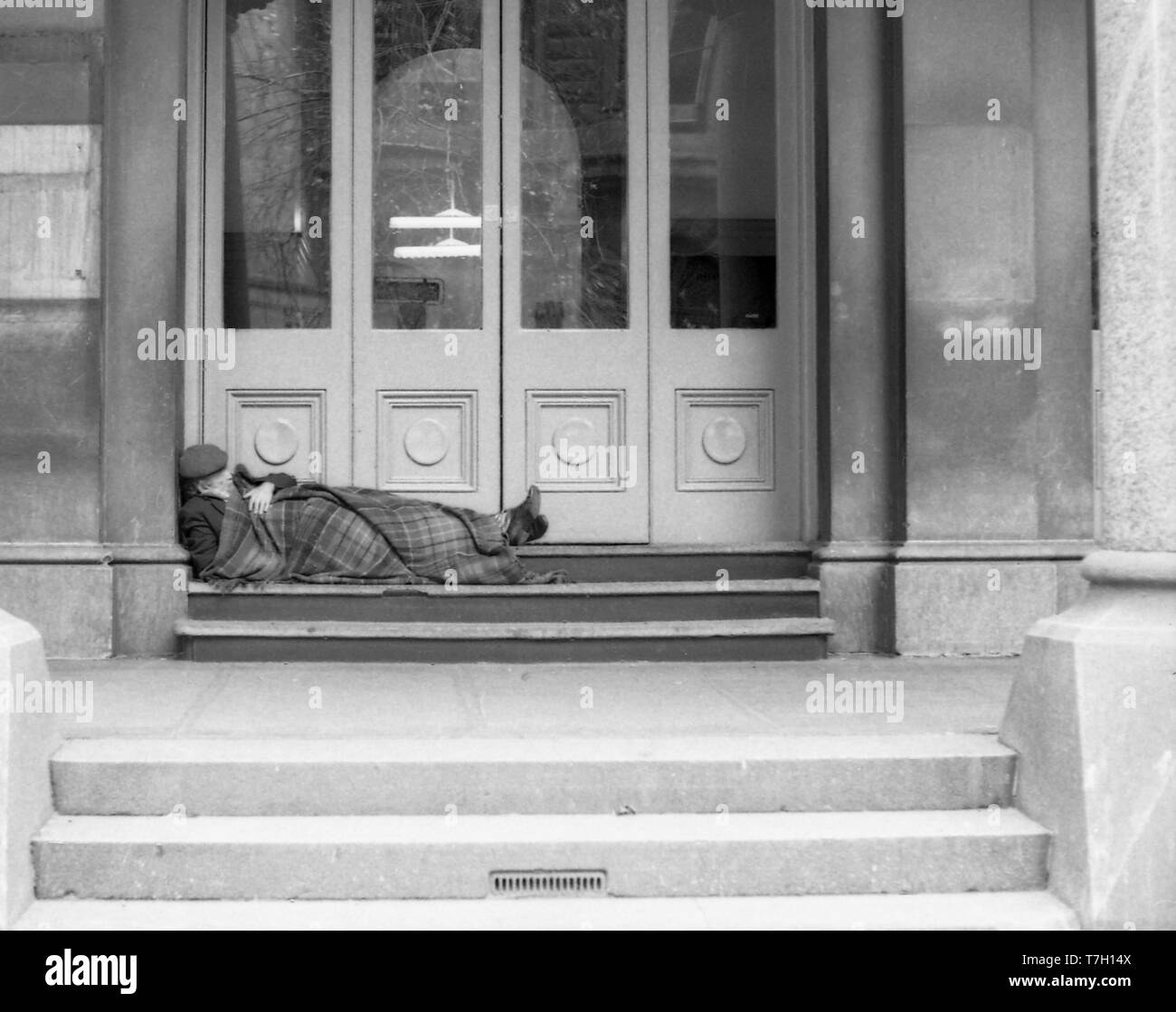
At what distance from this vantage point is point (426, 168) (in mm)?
5887

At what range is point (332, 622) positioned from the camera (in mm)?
5105

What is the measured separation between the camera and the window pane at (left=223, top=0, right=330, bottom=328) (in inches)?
228

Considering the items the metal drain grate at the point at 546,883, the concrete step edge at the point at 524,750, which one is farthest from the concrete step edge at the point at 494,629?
the metal drain grate at the point at 546,883

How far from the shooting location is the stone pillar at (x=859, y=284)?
5.43 m

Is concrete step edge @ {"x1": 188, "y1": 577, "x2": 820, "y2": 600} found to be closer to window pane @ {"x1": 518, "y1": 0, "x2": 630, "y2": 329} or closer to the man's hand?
the man's hand

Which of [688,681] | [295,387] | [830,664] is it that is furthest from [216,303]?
[830,664]

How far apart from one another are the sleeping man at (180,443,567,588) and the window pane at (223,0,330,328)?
3.01 ft

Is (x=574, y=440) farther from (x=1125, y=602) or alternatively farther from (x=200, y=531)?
(x=1125, y=602)

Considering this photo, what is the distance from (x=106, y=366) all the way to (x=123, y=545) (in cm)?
82

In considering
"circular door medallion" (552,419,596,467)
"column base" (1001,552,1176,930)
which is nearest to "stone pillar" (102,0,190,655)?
"circular door medallion" (552,419,596,467)

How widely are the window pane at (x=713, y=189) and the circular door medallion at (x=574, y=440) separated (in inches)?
33.3

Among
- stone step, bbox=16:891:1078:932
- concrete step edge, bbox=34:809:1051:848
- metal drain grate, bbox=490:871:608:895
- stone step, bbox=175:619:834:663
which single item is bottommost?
stone step, bbox=16:891:1078:932

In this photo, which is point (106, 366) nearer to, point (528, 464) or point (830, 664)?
point (528, 464)

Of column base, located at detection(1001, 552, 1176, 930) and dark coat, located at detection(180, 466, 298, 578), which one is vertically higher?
dark coat, located at detection(180, 466, 298, 578)
